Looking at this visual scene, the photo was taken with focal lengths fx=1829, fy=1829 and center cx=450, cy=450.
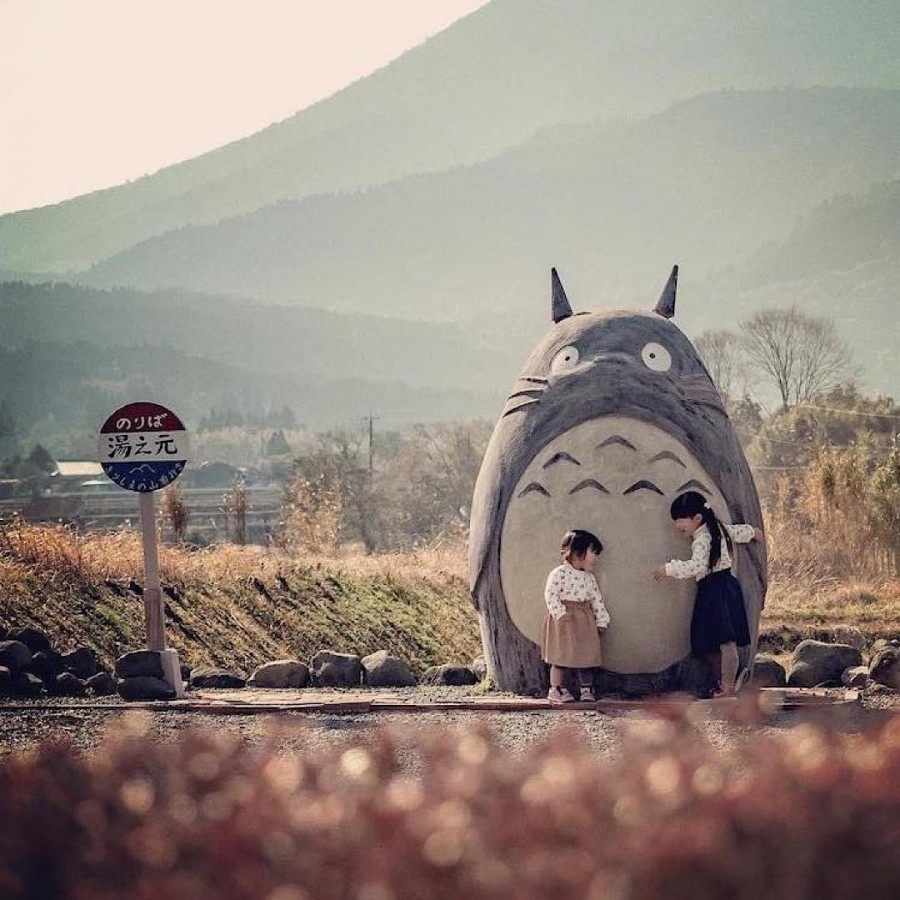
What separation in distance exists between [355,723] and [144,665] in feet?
8.39

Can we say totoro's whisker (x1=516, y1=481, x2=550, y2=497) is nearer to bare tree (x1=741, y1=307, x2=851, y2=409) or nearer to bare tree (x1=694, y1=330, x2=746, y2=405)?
bare tree (x1=694, y1=330, x2=746, y2=405)

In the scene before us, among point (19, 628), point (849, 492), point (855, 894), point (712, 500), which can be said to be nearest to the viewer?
point (855, 894)

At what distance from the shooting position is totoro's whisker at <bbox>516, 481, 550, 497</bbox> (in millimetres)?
11383

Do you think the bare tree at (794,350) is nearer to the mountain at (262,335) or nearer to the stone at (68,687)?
the mountain at (262,335)

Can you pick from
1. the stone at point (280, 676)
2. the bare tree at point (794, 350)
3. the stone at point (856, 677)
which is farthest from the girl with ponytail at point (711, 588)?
the bare tree at point (794, 350)

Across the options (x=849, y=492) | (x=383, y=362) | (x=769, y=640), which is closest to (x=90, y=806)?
(x=769, y=640)

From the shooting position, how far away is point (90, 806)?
488 centimetres

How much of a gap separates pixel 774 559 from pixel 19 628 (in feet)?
45.9

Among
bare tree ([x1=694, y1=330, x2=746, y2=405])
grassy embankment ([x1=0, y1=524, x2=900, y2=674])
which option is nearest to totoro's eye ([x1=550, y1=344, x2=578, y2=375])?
grassy embankment ([x1=0, y1=524, x2=900, y2=674])

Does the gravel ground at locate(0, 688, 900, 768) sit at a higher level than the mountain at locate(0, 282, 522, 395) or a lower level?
lower

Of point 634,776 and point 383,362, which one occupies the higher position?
point 383,362

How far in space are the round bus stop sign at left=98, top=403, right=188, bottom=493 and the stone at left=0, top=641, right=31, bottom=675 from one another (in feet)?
4.38

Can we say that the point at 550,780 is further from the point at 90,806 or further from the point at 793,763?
the point at 90,806

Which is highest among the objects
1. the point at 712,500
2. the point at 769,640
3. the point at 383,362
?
the point at 383,362
